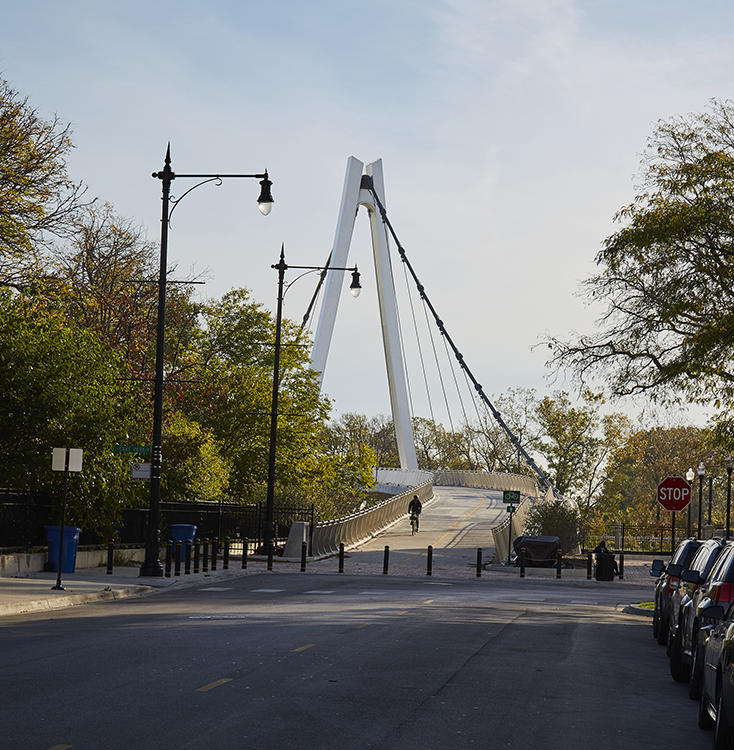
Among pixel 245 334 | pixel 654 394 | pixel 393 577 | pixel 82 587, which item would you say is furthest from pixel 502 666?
pixel 245 334

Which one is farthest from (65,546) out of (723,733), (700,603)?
(723,733)

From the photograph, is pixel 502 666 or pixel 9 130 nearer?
pixel 502 666

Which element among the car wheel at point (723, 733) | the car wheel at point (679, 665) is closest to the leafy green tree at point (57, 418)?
the car wheel at point (679, 665)

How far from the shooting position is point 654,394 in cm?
2425

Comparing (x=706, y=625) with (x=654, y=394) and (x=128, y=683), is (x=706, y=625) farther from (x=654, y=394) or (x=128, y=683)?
(x=654, y=394)

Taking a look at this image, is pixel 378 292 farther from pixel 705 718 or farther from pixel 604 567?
pixel 705 718

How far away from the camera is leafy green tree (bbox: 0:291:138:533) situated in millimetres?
23344

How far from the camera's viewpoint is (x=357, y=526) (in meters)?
46.8

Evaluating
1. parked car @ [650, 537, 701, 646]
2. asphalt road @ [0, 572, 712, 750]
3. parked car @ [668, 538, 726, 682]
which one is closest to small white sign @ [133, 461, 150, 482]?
asphalt road @ [0, 572, 712, 750]

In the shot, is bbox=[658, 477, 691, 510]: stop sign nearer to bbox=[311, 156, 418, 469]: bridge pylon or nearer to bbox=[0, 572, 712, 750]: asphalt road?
bbox=[0, 572, 712, 750]: asphalt road

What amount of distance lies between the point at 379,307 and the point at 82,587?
57492 mm

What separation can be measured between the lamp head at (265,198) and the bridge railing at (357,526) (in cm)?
1613

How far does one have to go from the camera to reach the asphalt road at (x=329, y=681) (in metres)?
7.46

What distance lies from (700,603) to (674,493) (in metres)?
17.5
